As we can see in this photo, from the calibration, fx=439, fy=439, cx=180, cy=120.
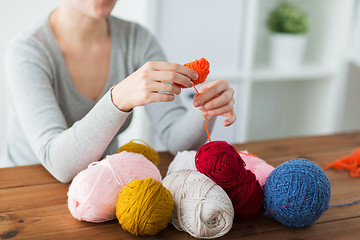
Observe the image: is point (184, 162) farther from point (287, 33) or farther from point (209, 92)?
point (287, 33)

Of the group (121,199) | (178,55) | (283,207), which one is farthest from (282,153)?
(178,55)

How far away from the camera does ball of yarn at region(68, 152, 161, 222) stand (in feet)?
2.54

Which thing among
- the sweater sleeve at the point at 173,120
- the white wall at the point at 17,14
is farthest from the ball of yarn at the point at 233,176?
the white wall at the point at 17,14

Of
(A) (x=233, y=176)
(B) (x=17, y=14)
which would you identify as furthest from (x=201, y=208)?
(B) (x=17, y=14)

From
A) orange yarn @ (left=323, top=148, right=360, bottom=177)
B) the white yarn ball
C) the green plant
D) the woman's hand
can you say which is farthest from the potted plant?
the white yarn ball

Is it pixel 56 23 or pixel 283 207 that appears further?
pixel 56 23

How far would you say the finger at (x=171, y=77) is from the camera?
32.0 inches

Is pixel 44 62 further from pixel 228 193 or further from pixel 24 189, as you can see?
pixel 228 193

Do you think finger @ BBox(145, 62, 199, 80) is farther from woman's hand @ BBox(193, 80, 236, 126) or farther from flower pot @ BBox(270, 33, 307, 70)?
flower pot @ BBox(270, 33, 307, 70)

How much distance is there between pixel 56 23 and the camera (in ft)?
4.05

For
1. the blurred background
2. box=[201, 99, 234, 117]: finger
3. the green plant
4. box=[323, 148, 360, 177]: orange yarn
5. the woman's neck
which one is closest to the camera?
box=[201, 99, 234, 117]: finger

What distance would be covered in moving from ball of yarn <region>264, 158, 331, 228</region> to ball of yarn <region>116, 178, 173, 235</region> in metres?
0.19

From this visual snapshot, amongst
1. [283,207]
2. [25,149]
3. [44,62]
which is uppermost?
[44,62]

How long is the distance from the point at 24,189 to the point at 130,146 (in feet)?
0.79
